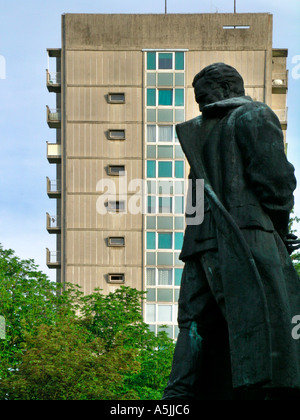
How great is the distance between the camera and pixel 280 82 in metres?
93.2

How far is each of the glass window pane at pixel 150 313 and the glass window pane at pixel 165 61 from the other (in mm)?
16700

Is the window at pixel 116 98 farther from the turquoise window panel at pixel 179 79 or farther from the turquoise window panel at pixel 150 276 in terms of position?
the turquoise window panel at pixel 150 276

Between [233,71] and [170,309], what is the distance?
7434 cm

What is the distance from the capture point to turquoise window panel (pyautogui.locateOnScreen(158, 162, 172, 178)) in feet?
290

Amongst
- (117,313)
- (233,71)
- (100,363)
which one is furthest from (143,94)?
(233,71)

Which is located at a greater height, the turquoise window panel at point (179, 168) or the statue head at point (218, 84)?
the turquoise window panel at point (179, 168)

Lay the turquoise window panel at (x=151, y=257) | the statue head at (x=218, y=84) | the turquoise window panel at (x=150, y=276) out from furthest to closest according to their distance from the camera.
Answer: the turquoise window panel at (x=151, y=257), the turquoise window panel at (x=150, y=276), the statue head at (x=218, y=84)

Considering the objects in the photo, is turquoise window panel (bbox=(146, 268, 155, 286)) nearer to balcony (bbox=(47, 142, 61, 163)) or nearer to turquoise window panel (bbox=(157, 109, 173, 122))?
balcony (bbox=(47, 142, 61, 163))

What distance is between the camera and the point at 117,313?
200 feet

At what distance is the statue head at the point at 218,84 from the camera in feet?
41.0

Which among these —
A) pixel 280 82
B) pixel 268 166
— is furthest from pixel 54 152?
pixel 268 166

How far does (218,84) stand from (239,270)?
2031mm

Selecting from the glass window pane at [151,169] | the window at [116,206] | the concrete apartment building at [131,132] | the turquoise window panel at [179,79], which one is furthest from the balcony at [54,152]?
the turquoise window panel at [179,79]
